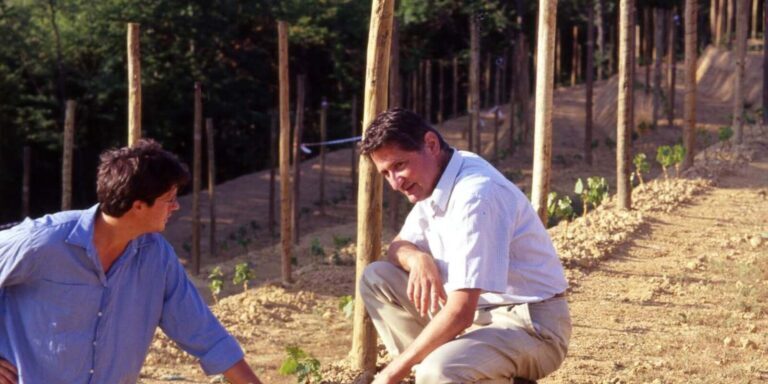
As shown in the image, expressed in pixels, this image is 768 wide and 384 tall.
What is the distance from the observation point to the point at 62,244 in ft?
10.9

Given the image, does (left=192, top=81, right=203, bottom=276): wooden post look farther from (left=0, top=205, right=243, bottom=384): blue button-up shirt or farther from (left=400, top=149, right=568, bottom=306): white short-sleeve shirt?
(left=0, top=205, right=243, bottom=384): blue button-up shirt

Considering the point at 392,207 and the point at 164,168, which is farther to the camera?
the point at 392,207

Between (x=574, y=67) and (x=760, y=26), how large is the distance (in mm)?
6275

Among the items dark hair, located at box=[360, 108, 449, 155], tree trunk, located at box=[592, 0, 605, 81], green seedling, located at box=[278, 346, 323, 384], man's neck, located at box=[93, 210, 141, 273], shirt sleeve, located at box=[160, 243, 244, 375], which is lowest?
green seedling, located at box=[278, 346, 323, 384]

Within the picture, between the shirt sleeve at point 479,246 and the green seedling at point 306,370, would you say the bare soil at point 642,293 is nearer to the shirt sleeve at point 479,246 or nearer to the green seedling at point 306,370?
the green seedling at point 306,370

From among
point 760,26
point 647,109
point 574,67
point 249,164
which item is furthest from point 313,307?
point 760,26

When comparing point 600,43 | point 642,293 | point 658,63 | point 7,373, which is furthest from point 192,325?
point 600,43

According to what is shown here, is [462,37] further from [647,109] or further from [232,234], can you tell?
[232,234]

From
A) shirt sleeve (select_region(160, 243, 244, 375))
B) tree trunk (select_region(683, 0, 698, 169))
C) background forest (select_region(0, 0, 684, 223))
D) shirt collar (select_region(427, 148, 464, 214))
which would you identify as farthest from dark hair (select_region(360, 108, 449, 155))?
background forest (select_region(0, 0, 684, 223))

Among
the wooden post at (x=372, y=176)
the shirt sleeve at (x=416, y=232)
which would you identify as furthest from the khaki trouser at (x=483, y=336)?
the wooden post at (x=372, y=176)

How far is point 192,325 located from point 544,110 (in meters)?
4.89

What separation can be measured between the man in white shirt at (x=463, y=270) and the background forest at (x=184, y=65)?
19044mm

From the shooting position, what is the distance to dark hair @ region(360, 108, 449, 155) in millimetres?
3814

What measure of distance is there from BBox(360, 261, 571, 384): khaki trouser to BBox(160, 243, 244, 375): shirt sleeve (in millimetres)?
678
